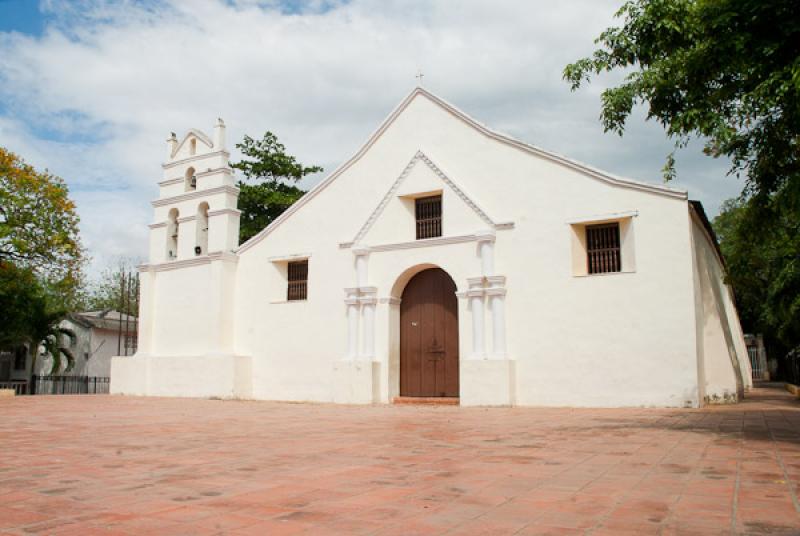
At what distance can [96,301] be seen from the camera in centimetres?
5569

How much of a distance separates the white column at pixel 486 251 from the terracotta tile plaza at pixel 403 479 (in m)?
6.08

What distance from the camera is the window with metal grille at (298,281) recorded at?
60.3ft

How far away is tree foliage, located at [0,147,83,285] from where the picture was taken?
21688mm

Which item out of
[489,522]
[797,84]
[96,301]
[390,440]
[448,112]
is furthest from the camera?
[96,301]

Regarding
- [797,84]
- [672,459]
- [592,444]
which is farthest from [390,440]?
[797,84]

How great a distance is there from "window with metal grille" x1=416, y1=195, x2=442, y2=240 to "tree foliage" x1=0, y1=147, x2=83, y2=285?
533 inches

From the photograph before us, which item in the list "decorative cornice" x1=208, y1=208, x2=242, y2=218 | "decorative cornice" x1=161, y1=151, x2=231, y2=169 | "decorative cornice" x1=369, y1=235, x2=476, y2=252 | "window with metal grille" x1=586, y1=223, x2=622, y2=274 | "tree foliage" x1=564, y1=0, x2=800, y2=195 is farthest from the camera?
"decorative cornice" x1=161, y1=151, x2=231, y2=169

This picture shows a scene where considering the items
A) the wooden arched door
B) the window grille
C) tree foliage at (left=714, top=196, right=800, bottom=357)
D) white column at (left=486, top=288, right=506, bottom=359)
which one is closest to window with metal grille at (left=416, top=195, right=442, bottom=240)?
the wooden arched door

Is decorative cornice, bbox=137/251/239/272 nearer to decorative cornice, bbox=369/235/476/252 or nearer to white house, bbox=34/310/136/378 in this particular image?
decorative cornice, bbox=369/235/476/252

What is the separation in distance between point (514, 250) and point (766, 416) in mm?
6121

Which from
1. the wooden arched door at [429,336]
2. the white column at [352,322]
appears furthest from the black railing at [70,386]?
the wooden arched door at [429,336]

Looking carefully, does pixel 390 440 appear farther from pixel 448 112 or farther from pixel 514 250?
pixel 448 112

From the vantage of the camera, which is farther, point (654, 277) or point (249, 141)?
point (249, 141)

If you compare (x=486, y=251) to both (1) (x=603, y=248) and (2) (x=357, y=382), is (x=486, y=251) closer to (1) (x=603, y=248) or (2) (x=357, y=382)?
(1) (x=603, y=248)
